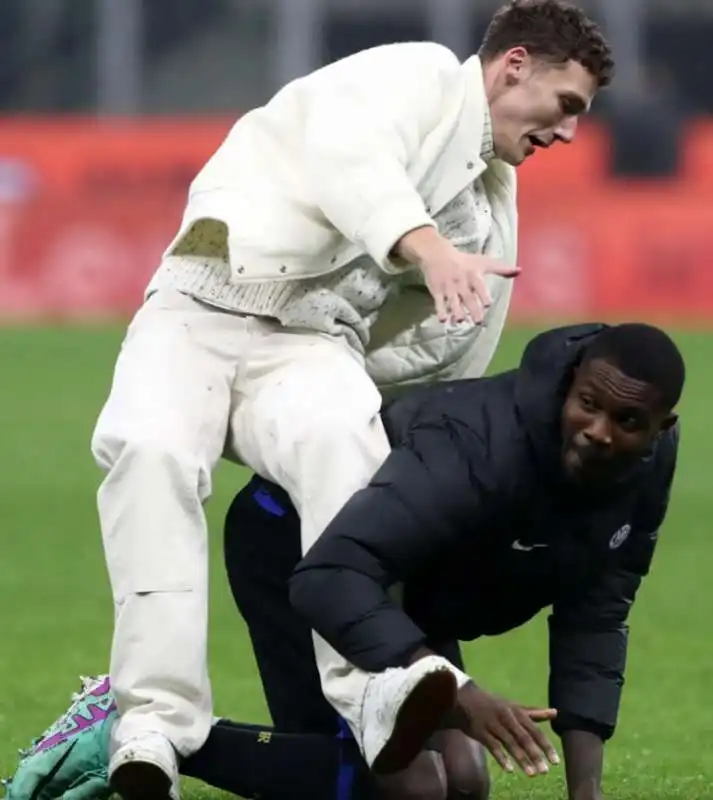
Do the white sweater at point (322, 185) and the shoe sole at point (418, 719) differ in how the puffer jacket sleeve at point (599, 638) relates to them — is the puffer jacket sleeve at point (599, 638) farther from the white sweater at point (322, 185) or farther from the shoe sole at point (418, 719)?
the white sweater at point (322, 185)

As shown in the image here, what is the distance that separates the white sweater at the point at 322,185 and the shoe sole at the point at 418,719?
47.1 inches

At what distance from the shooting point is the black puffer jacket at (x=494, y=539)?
17.6 ft

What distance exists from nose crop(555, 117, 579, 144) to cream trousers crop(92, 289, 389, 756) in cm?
84

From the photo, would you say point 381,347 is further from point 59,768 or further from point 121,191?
point 121,191

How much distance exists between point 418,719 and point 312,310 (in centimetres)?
138

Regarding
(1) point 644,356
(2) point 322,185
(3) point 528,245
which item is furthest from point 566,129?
(3) point 528,245

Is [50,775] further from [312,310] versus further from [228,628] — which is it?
[228,628]

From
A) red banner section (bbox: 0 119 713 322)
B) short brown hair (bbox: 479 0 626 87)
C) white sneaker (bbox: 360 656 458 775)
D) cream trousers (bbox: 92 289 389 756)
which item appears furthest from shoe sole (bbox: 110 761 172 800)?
red banner section (bbox: 0 119 713 322)

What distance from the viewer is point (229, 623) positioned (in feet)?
30.8

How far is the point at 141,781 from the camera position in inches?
215

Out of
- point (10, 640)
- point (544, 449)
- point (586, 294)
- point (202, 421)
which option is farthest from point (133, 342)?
point (586, 294)

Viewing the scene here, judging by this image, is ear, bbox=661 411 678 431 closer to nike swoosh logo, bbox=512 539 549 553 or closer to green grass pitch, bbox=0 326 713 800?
nike swoosh logo, bbox=512 539 549 553

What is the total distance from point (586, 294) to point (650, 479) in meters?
15.4

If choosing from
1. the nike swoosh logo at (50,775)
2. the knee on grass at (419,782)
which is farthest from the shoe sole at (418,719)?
the nike swoosh logo at (50,775)
